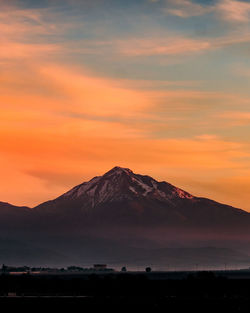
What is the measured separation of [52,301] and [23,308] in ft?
77.9

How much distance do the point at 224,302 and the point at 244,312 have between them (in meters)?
32.2

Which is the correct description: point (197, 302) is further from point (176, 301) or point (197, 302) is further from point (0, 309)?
point (0, 309)

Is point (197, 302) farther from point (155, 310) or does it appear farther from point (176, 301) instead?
point (155, 310)

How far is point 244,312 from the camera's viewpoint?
161875mm

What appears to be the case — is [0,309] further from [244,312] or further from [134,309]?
[244,312]

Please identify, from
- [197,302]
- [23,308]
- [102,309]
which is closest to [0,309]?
[23,308]

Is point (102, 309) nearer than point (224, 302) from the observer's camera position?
Yes

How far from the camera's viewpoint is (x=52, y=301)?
199m

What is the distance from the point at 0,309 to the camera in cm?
17262

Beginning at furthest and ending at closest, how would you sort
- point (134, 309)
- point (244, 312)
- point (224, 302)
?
point (224, 302), point (134, 309), point (244, 312)

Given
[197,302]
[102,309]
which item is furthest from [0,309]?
[197,302]

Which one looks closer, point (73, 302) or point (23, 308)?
point (23, 308)

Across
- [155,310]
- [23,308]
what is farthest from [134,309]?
[23,308]

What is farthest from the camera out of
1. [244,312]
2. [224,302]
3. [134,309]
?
[224,302]
